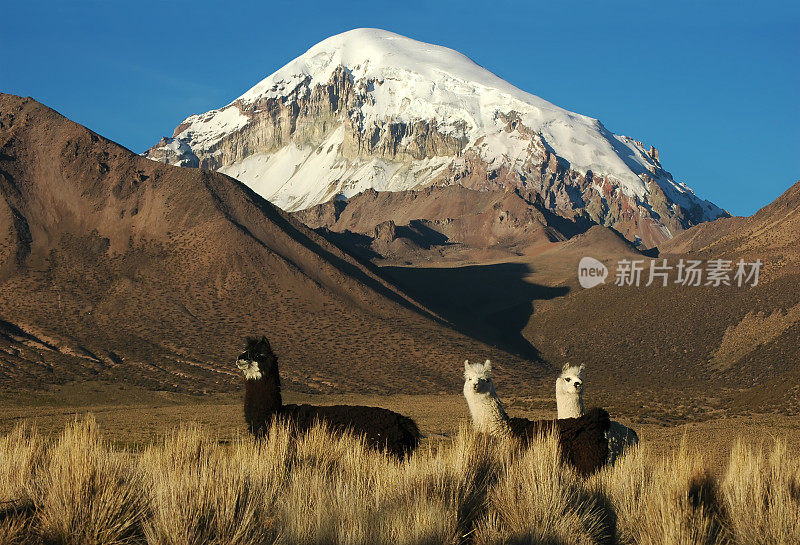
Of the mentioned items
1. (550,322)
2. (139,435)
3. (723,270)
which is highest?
(723,270)

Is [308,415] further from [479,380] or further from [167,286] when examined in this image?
[167,286]

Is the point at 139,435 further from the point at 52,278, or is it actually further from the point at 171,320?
the point at 52,278

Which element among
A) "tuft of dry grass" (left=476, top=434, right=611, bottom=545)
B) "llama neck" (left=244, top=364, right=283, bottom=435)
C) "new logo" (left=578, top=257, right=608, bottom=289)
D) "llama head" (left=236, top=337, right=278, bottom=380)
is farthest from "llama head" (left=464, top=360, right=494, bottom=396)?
"new logo" (left=578, top=257, right=608, bottom=289)

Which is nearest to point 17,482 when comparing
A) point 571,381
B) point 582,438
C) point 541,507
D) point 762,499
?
point 541,507

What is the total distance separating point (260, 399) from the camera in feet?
52.2

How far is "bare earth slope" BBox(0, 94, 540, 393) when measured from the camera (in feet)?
219

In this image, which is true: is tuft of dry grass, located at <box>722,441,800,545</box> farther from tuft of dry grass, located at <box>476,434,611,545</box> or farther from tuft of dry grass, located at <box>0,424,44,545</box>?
tuft of dry grass, located at <box>0,424,44,545</box>

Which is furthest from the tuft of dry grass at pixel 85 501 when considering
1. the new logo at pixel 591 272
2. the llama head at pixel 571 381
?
the new logo at pixel 591 272

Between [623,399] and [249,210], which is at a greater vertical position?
[249,210]

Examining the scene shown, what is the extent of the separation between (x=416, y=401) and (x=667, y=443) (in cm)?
2745

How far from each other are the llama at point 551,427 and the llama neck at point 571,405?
1.65 metres

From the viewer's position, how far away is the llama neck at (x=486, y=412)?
13391 mm

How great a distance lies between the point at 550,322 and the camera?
9850 centimetres

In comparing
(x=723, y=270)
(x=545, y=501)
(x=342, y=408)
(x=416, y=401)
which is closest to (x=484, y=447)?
(x=545, y=501)
